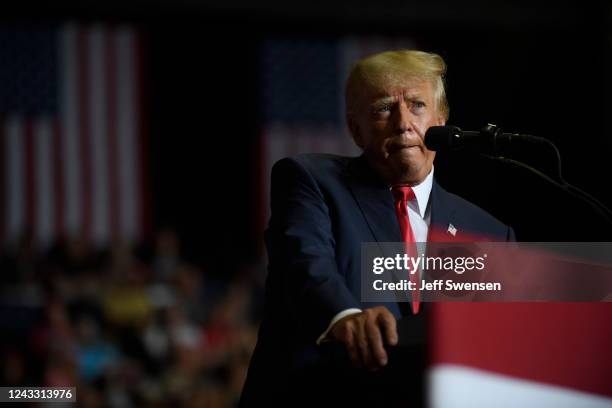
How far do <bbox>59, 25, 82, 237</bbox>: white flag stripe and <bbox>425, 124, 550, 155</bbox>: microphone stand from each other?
4895 mm

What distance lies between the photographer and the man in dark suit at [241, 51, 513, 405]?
1308mm

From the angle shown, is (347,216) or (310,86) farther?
(310,86)

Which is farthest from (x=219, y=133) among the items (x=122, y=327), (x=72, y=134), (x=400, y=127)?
(x=400, y=127)

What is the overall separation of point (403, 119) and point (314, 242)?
0.86 ft

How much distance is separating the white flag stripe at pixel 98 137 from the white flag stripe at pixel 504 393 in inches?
208

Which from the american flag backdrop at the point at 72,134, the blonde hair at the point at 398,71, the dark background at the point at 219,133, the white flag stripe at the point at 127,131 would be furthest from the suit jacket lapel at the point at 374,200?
the white flag stripe at the point at 127,131

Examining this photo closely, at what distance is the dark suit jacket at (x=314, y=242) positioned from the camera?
1306 mm

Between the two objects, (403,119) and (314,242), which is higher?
(403,119)

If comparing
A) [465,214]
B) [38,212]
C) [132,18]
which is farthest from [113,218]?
[465,214]

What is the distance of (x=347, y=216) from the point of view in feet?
4.91

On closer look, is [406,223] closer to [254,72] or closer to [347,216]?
[347,216]

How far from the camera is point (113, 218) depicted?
622 centimetres

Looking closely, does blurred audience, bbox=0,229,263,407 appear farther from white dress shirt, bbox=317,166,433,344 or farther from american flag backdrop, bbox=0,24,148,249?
white dress shirt, bbox=317,166,433,344

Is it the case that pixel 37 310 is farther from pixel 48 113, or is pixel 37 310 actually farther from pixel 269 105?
pixel 269 105
